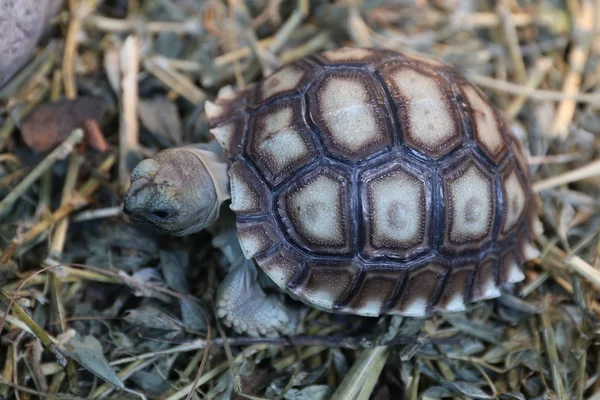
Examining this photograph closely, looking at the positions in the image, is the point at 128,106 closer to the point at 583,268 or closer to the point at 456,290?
the point at 456,290

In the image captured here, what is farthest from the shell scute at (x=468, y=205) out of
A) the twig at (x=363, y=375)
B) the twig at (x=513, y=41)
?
the twig at (x=513, y=41)

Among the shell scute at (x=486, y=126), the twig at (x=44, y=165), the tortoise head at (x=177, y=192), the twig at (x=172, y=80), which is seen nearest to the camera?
the tortoise head at (x=177, y=192)

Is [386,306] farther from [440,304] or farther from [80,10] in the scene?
[80,10]

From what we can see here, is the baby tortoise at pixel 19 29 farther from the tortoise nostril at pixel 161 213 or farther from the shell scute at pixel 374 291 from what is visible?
the shell scute at pixel 374 291

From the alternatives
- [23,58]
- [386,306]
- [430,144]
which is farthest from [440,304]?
[23,58]

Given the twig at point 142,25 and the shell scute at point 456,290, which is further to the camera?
the twig at point 142,25

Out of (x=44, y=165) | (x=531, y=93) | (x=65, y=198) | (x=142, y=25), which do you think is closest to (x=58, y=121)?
(x=44, y=165)
